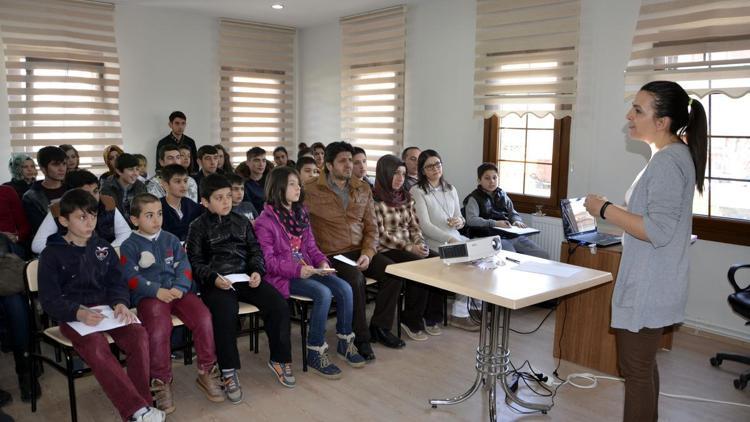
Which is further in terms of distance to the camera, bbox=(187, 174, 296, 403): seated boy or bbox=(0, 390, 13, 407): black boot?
bbox=(187, 174, 296, 403): seated boy

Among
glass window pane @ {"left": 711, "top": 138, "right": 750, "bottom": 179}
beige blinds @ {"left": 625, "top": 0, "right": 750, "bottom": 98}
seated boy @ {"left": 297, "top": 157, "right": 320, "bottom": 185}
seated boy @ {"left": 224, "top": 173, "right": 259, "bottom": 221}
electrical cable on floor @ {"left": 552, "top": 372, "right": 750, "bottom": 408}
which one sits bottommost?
electrical cable on floor @ {"left": 552, "top": 372, "right": 750, "bottom": 408}

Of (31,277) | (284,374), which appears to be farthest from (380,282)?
(31,277)

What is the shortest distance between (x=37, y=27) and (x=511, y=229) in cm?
512

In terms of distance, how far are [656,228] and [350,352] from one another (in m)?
2.05

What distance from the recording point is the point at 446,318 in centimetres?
426

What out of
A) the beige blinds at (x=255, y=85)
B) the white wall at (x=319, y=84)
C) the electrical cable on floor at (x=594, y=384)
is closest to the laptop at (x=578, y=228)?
the electrical cable on floor at (x=594, y=384)

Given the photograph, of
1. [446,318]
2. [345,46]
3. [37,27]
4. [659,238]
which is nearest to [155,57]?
[37,27]

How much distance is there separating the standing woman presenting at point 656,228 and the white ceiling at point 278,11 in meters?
4.59

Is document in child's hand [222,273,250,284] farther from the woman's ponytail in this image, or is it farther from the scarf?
the woman's ponytail

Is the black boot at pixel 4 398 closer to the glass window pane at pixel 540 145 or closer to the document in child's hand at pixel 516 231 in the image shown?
the document in child's hand at pixel 516 231

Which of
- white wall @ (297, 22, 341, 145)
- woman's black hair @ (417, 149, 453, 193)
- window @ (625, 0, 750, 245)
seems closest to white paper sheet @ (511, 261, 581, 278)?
woman's black hair @ (417, 149, 453, 193)

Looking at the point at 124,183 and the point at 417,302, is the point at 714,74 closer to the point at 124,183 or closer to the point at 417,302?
the point at 417,302

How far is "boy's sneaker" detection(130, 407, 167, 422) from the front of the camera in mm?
2576

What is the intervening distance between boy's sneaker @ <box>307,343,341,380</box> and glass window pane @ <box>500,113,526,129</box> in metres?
3.09
